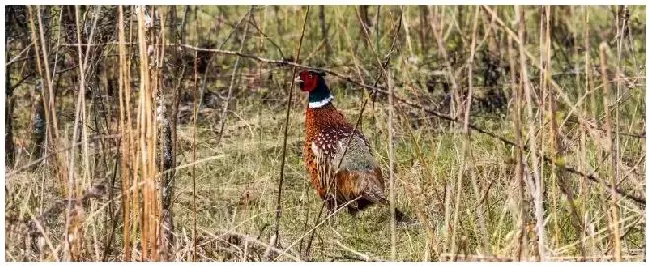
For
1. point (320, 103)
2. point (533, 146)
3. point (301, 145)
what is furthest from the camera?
point (301, 145)

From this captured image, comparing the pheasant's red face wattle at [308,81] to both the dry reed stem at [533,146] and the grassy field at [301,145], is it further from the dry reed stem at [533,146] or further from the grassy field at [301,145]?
the dry reed stem at [533,146]

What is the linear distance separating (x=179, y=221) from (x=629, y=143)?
67.9 inches

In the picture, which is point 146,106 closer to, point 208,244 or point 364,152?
point 208,244

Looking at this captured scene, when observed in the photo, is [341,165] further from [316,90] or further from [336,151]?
[316,90]

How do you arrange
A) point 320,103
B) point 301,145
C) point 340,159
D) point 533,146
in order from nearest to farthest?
point 533,146 → point 340,159 → point 320,103 → point 301,145

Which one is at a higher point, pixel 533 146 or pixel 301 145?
pixel 533 146

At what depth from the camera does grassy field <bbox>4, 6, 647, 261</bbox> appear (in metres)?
3.02

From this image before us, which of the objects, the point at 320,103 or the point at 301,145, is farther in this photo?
the point at 301,145

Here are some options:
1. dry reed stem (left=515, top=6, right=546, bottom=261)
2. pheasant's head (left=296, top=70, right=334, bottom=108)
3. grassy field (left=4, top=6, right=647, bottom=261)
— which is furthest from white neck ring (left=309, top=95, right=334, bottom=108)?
dry reed stem (left=515, top=6, right=546, bottom=261)

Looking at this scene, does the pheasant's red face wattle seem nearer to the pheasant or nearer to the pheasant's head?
the pheasant's head

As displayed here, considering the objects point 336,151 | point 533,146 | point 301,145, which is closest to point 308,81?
point 336,151

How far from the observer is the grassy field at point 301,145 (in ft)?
9.90

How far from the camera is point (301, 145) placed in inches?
209

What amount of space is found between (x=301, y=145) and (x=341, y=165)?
1.00m
